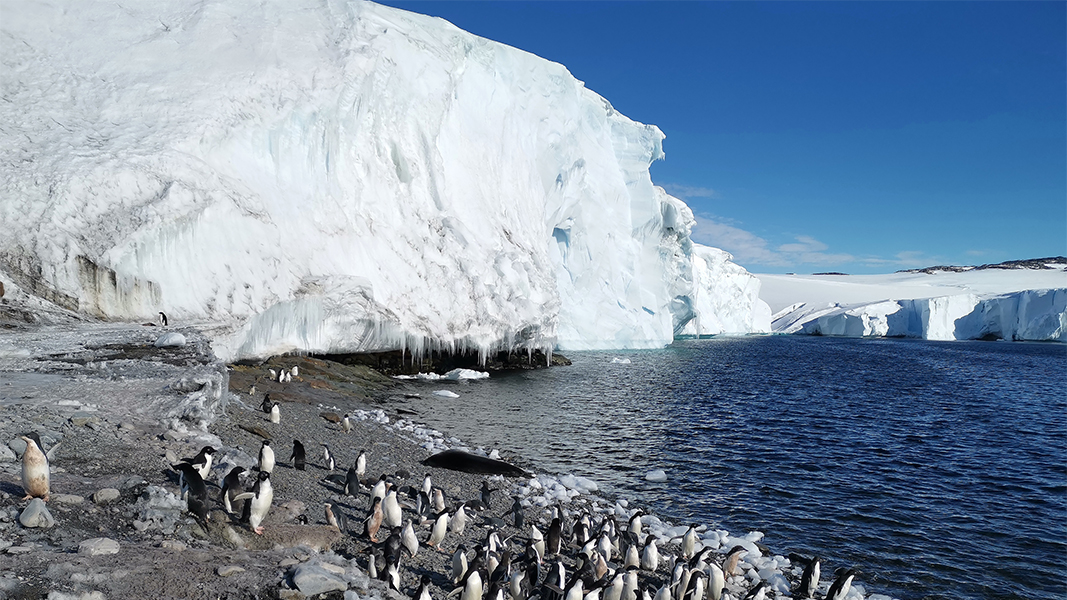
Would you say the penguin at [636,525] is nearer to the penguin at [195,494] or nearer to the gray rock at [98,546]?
the penguin at [195,494]

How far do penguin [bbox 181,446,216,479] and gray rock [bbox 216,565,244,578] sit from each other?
2.67 metres

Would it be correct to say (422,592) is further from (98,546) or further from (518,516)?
(518,516)

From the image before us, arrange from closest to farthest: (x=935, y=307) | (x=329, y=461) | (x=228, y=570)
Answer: (x=228, y=570)
(x=329, y=461)
(x=935, y=307)

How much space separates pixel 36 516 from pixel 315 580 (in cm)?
278

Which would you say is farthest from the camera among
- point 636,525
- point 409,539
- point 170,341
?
point 170,341

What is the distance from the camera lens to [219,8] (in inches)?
1041

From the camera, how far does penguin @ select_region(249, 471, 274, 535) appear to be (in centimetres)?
711

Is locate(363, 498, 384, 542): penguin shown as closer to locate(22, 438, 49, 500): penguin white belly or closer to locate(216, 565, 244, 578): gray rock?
locate(216, 565, 244, 578): gray rock

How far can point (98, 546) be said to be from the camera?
5.82 meters

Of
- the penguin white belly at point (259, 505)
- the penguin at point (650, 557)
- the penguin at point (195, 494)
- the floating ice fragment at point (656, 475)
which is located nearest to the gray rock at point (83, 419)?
the penguin at point (195, 494)

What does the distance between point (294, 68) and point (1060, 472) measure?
94.3ft

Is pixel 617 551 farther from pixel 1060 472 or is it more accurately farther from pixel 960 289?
pixel 960 289

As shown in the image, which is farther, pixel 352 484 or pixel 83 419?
pixel 352 484

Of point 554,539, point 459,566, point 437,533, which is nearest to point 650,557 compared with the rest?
point 554,539
